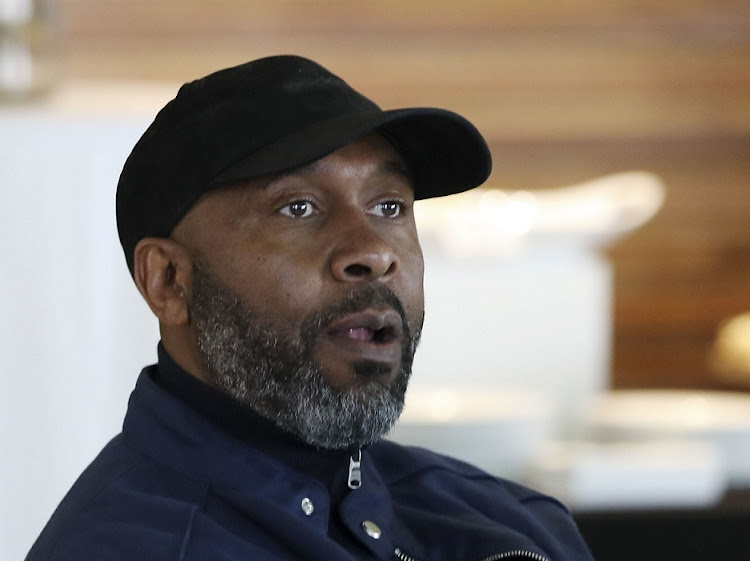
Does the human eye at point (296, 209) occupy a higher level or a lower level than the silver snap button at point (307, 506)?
higher

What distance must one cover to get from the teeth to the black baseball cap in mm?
124

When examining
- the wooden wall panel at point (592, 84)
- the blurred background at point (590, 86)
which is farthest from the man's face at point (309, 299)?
the wooden wall panel at point (592, 84)

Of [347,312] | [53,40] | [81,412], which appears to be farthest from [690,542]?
[53,40]

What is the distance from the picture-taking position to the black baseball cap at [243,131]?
0.96 metres

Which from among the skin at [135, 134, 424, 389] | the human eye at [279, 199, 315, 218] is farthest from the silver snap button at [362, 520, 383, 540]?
the human eye at [279, 199, 315, 218]

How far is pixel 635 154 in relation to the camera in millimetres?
3957

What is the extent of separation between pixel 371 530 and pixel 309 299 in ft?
0.58

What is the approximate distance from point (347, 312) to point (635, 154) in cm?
311

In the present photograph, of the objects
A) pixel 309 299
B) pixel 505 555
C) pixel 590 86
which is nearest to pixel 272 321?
pixel 309 299

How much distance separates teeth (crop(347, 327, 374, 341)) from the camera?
970 millimetres

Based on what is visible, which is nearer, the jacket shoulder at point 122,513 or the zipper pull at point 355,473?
the jacket shoulder at point 122,513

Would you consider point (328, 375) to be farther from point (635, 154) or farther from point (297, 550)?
point (635, 154)

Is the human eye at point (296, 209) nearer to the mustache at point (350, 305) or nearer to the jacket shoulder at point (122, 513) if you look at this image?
the mustache at point (350, 305)

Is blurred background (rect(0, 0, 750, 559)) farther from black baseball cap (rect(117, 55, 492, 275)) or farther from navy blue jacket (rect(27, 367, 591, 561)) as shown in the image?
black baseball cap (rect(117, 55, 492, 275))
